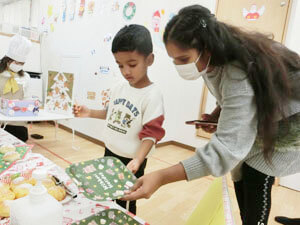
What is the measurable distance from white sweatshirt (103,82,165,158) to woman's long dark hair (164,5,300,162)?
0.34m

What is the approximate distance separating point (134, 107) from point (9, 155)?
0.48 metres

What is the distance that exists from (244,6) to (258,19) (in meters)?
0.23

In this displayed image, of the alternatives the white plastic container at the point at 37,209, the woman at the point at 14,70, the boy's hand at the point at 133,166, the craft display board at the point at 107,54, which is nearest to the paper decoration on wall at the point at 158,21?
the craft display board at the point at 107,54

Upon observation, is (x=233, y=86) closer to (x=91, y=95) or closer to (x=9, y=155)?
(x=9, y=155)

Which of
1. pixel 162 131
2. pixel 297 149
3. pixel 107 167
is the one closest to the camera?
pixel 107 167

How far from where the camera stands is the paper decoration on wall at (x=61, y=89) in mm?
1056

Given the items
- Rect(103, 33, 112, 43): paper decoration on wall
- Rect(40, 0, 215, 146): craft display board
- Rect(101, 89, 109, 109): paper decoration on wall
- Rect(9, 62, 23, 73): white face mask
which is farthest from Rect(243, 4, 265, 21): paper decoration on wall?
Rect(9, 62, 23, 73): white face mask

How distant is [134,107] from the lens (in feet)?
3.18

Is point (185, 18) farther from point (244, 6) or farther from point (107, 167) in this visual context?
point (244, 6)

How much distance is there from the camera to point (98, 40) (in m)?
3.04

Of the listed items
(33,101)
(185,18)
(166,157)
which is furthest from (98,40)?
(185,18)

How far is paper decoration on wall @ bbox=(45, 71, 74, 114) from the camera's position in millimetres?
1056

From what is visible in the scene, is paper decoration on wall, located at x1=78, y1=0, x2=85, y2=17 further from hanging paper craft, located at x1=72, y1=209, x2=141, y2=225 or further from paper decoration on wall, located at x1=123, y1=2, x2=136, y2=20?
hanging paper craft, located at x1=72, y1=209, x2=141, y2=225

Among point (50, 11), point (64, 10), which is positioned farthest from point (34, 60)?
point (64, 10)
